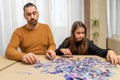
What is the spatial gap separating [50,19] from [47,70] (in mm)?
2422

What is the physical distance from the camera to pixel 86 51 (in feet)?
7.06

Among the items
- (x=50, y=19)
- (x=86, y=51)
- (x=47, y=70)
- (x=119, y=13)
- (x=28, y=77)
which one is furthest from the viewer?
(x=119, y=13)

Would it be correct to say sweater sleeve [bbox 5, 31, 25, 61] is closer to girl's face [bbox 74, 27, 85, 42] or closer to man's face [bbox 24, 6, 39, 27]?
man's face [bbox 24, 6, 39, 27]

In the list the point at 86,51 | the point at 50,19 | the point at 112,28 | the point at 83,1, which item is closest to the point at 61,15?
the point at 50,19

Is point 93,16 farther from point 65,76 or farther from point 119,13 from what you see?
point 65,76

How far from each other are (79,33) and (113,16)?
2143 millimetres

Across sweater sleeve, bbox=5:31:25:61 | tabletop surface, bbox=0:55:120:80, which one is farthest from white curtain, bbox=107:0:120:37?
tabletop surface, bbox=0:55:120:80

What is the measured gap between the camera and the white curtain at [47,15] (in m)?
3.68

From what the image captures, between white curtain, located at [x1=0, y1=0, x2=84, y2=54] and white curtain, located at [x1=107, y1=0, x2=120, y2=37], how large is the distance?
617 millimetres

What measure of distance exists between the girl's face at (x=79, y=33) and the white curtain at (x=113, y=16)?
1997 millimetres

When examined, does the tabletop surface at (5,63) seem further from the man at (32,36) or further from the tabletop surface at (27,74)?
the man at (32,36)

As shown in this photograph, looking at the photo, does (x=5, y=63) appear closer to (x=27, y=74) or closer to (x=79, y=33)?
(x=27, y=74)

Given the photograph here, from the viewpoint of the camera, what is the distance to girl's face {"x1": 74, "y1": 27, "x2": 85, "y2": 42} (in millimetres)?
2223

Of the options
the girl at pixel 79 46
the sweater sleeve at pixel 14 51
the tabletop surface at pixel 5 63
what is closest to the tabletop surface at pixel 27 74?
the tabletop surface at pixel 5 63
